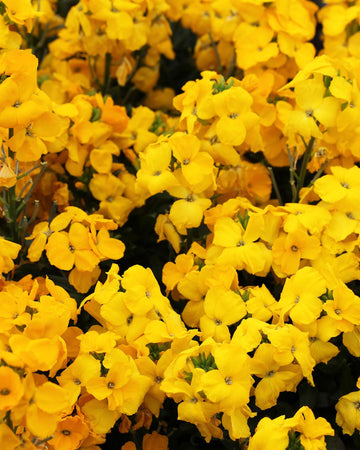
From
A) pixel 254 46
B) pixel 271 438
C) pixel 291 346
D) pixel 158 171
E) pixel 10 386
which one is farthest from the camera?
pixel 254 46

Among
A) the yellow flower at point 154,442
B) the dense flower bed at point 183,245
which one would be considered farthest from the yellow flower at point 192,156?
the yellow flower at point 154,442

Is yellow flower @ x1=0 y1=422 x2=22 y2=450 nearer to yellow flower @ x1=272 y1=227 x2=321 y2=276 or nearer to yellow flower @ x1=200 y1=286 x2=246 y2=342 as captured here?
yellow flower @ x1=200 y1=286 x2=246 y2=342

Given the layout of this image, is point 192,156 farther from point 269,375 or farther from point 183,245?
point 269,375

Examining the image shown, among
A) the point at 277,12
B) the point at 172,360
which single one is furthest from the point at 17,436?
the point at 277,12

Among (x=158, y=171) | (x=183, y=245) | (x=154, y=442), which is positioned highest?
(x=158, y=171)

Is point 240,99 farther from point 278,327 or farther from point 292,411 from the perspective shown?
point 292,411

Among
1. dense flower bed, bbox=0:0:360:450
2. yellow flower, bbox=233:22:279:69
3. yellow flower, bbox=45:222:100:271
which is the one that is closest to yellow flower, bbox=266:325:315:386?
dense flower bed, bbox=0:0:360:450

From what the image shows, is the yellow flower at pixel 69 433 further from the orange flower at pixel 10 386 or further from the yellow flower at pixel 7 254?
the yellow flower at pixel 7 254

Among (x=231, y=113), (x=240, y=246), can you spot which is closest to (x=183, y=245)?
(x=240, y=246)

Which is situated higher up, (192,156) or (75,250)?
(192,156)
